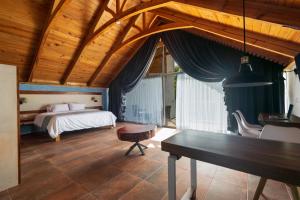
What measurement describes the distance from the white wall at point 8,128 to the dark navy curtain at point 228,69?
3.84 metres

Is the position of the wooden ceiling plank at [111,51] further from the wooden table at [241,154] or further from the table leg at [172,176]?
the table leg at [172,176]

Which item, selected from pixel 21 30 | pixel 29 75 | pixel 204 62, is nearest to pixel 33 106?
pixel 29 75

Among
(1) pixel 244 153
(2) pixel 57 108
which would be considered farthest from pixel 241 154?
(2) pixel 57 108

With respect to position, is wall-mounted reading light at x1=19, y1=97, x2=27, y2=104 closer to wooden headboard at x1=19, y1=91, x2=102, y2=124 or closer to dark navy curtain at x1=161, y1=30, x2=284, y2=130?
wooden headboard at x1=19, y1=91, x2=102, y2=124

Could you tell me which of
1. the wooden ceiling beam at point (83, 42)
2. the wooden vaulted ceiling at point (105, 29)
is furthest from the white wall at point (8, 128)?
the wooden ceiling beam at point (83, 42)

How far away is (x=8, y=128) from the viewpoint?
75.3 inches

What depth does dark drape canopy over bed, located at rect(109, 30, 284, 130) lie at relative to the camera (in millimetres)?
3465

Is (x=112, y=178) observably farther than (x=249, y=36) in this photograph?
No

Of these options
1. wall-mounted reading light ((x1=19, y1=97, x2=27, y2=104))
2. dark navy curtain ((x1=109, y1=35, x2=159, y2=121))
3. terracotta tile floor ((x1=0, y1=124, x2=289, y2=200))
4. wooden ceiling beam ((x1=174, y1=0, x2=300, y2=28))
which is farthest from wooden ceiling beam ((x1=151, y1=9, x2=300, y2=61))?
wall-mounted reading light ((x1=19, y1=97, x2=27, y2=104))

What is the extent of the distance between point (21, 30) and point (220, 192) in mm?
4957

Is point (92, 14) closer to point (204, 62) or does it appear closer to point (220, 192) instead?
point (204, 62)

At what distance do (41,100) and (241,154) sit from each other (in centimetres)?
593

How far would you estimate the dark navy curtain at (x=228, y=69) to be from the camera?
3465 mm

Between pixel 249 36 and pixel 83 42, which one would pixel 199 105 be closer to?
pixel 249 36
